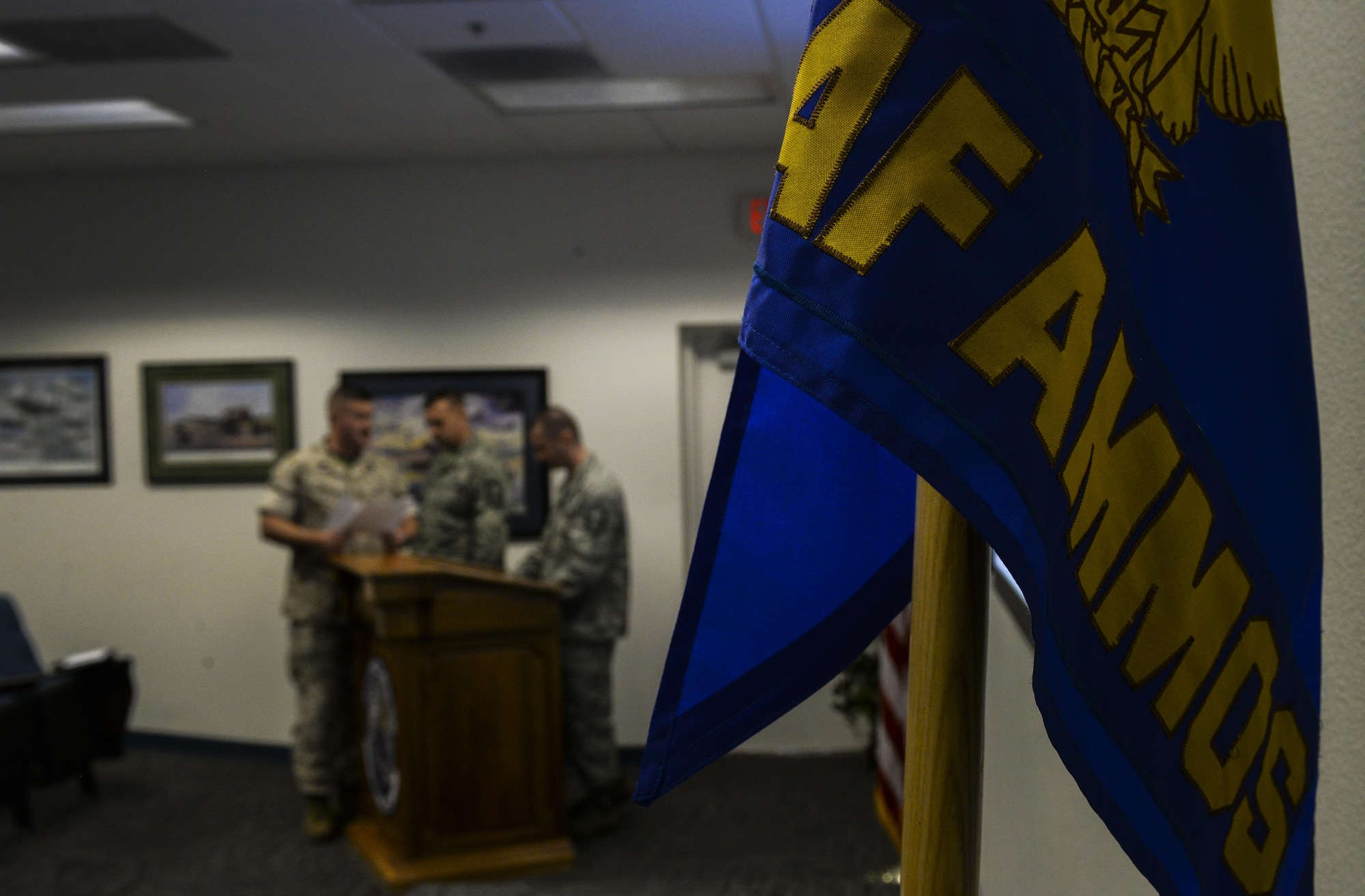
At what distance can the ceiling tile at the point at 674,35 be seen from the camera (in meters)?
3.53

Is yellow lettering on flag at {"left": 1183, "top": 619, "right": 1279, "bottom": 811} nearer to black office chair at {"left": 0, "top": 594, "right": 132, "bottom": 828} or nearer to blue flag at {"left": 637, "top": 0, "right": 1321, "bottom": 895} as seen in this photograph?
blue flag at {"left": 637, "top": 0, "right": 1321, "bottom": 895}

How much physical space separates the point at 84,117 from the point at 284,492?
1.92 metres

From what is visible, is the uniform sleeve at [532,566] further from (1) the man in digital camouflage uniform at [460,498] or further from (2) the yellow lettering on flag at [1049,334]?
(2) the yellow lettering on flag at [1049,334]

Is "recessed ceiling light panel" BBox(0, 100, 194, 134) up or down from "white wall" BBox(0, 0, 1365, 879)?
up

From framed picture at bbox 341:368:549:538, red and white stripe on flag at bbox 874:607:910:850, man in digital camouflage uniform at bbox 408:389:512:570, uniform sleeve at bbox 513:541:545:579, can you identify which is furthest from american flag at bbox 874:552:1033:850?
framed picture at bbox 341:368:549:538

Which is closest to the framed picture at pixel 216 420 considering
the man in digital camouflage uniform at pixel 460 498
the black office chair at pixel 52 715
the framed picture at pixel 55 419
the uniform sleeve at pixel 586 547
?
the framed picture at pixel 55 419

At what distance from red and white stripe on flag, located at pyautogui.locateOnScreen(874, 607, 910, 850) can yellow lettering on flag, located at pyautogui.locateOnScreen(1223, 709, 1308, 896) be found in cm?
309

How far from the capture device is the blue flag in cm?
44

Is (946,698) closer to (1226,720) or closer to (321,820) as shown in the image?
(1226,720)

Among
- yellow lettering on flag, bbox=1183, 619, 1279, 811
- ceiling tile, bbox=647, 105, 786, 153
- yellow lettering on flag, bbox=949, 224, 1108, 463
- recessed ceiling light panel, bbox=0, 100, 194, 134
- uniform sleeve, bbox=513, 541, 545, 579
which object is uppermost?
recessed ceiling light panel, bbox=0, 100, 194, 134

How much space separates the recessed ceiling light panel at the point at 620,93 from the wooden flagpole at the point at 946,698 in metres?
4.11

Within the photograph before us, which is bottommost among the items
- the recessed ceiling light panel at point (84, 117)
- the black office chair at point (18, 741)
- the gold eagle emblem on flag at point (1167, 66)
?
the black office chair at point (18, 741)

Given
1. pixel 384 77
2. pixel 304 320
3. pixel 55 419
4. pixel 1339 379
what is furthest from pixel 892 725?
pixel 55 419

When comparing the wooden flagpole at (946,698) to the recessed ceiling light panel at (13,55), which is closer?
the wooden flagpole at (946,698)
